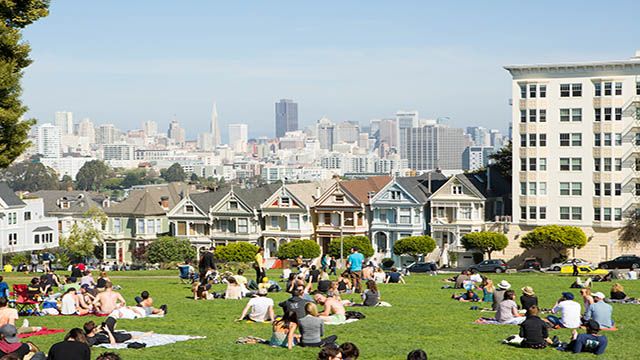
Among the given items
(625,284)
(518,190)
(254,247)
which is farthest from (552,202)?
(625,284)

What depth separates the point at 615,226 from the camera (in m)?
88.3

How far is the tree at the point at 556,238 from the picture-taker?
8712 cm

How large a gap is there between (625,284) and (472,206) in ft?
158

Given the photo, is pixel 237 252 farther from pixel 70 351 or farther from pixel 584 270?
pixel 70 351

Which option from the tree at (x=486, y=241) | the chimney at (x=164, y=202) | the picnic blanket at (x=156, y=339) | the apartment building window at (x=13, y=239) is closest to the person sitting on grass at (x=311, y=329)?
the picnic blanket at (x=156, y=339)

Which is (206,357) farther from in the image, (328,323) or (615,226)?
(615,226)

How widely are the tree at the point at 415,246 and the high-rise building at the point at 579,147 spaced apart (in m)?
7.66

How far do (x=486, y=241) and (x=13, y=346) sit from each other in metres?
68.4

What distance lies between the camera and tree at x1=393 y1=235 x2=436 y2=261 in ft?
305

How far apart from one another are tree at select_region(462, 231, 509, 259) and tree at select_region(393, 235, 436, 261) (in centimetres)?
331

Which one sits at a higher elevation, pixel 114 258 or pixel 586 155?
pixel 586 155

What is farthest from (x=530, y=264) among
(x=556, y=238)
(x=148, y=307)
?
(x=148, y=307)

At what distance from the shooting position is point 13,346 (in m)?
25.0

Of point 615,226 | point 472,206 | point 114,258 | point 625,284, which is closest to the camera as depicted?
point 625,284
